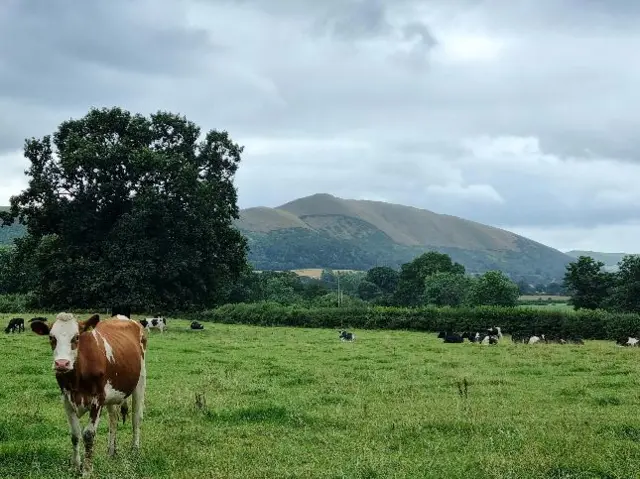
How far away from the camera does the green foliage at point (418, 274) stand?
137 m

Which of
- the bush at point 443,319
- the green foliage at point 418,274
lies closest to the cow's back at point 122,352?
the bush at point 443,319

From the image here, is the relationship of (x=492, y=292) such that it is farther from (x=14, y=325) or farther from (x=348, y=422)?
(x=348, y=422)

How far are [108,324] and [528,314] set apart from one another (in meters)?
58.3

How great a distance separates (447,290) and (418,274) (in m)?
17.7

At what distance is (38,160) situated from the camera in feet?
155

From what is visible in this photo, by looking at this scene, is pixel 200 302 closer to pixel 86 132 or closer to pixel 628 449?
pixel 86 132

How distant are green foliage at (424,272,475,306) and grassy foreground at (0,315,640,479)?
96533mm

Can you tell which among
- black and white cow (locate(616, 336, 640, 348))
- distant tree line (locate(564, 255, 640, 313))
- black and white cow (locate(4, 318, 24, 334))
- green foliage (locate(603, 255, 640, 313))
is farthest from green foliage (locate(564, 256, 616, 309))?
black and white cow (locate(4, 318, 24, 334))

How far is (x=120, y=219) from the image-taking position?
45.3 metres

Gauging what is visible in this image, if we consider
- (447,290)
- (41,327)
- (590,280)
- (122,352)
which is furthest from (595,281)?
(41,327)

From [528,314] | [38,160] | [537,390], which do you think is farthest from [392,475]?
[528,314]

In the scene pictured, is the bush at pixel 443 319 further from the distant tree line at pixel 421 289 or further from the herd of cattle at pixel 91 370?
the herd of cattle at pixel 91 370

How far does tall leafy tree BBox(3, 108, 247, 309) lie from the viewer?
44.2m

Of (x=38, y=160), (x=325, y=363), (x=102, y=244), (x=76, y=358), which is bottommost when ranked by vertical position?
(x=325, y=363)
